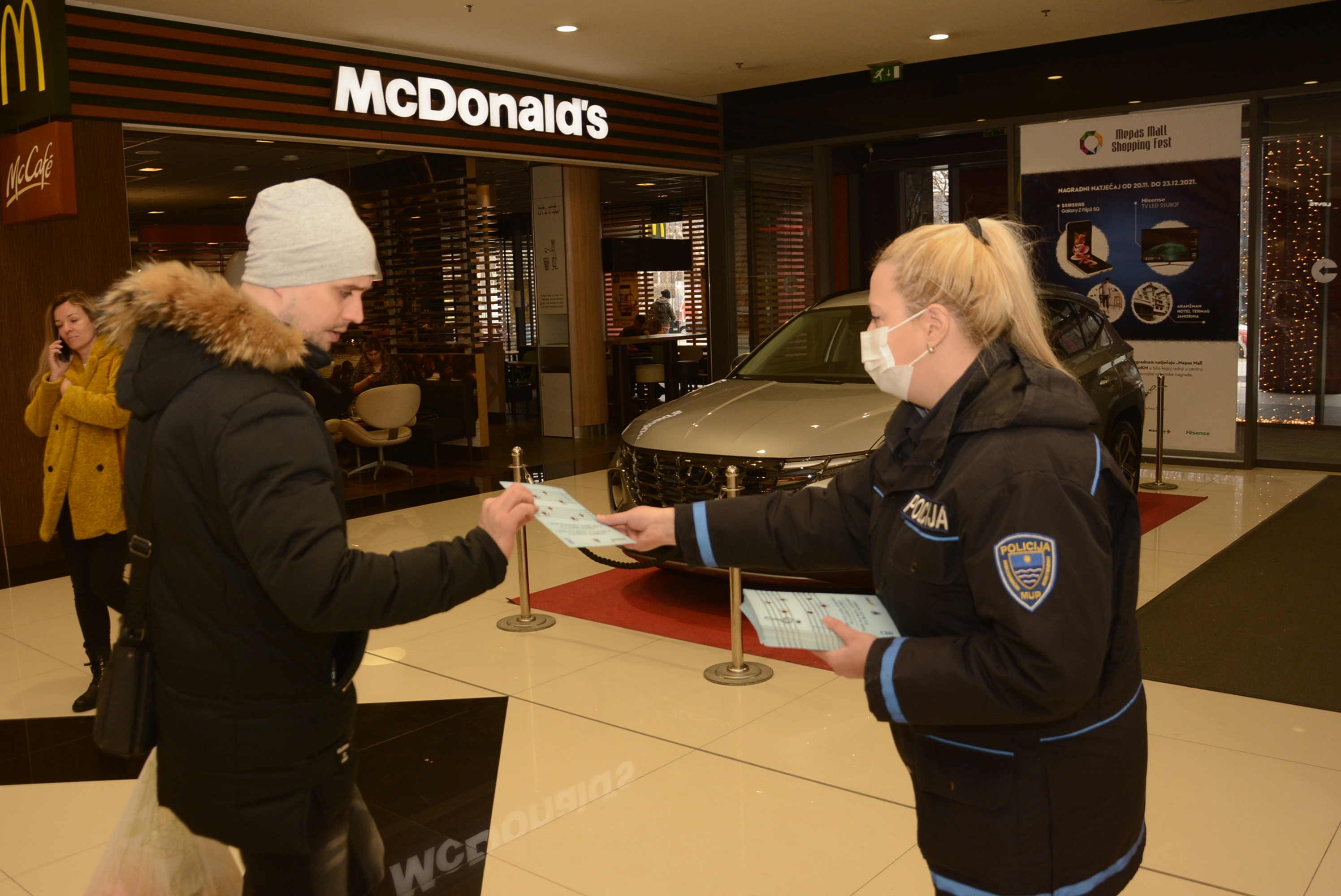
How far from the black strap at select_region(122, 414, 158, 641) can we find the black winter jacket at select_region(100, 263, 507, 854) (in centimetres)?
1

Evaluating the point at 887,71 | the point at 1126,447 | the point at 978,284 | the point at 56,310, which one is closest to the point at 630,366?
the point at 887,71

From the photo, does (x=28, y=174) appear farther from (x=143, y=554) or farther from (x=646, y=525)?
(x=646, y=525)

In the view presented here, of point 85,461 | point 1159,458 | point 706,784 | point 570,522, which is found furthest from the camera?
point 1159,458

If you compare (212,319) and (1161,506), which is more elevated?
(212,319)

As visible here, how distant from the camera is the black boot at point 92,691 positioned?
13.7 feet

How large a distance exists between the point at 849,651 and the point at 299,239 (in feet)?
3.49

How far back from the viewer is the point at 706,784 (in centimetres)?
332


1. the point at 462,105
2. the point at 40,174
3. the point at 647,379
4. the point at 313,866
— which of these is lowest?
the point at 313,866

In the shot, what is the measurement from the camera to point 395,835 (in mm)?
3080

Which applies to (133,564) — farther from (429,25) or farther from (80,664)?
(429,25)

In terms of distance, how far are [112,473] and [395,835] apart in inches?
75.2

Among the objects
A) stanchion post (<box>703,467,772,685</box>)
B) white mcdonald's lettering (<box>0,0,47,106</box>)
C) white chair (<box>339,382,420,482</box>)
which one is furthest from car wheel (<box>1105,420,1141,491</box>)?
white mcdonald's lettering (<box>0,0,47,106</box>)

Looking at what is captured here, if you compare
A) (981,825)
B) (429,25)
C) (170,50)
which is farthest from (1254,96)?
(981,825)

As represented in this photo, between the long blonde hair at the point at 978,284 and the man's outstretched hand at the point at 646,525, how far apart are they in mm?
676
